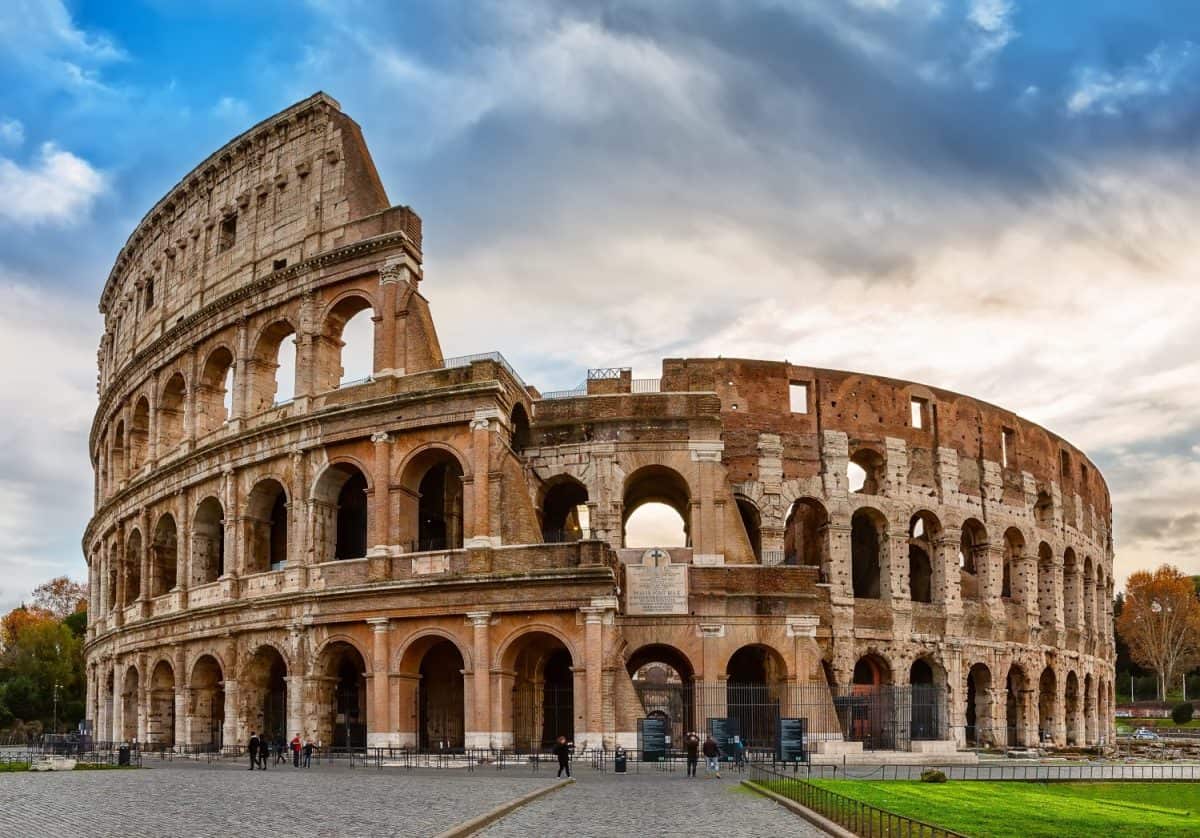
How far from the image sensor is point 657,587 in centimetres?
3164

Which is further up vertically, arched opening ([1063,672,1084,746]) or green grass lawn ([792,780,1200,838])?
green grass lawn ([792,780,1200,838])

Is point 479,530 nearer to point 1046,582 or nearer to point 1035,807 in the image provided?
point 1035,807

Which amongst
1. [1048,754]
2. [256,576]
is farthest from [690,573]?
[1048,754]

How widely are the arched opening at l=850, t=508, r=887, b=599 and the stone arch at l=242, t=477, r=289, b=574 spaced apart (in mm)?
17538

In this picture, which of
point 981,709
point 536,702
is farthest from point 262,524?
point 981,709

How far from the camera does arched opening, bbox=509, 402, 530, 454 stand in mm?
33469

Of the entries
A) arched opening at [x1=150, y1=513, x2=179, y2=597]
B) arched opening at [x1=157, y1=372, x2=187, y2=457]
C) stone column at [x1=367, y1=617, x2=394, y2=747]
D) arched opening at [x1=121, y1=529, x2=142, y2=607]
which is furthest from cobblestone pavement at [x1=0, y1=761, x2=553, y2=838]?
arched opening at [x1=121, y1=529, x2=142, y2=607]

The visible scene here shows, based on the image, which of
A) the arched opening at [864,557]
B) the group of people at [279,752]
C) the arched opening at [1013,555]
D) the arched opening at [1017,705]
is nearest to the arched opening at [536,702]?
the group of people at [279,752]

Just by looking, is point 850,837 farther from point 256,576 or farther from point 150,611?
point 150,611

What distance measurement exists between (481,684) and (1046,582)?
23.7 meters

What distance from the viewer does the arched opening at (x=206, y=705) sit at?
111 ft

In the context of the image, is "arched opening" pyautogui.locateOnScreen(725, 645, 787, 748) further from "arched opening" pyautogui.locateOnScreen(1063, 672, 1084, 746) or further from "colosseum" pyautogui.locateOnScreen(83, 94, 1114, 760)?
"arched opening" pyautogui.locateOnScreen(1063, 672, 1084, 746)

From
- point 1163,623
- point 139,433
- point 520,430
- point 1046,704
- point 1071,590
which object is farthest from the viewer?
point 1163,623

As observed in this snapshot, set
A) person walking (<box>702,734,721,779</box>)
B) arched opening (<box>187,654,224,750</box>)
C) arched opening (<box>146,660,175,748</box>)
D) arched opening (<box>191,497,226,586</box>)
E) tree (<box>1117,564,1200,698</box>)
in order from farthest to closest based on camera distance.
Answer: tree (<box>1117,564,1200,698</box>)
arched opening (<box>146,660,175,748</box>)
arched opening (<box>191,497,226,586</box>)
arched opening (<box>187,654,224,750</box>)
person walking (<box>702,734,721,779</box>)
